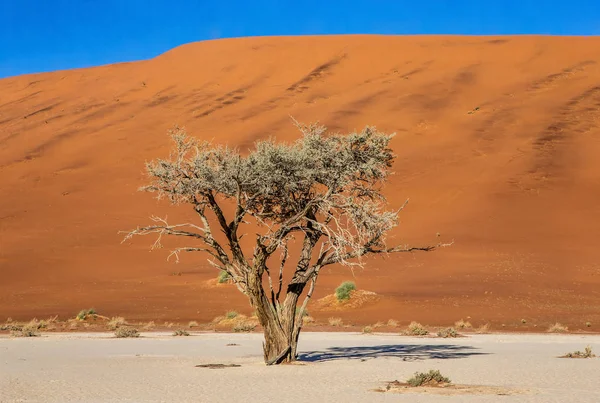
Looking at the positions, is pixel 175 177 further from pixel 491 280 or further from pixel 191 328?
pixel 491 280

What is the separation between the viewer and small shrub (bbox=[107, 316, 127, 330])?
1129 inches

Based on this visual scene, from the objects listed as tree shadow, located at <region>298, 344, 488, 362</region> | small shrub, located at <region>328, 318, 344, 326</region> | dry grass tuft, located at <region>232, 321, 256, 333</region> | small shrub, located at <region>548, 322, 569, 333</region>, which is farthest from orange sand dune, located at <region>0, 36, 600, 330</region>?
tree shadow, located at <region>298, 344, 488, 362</region>

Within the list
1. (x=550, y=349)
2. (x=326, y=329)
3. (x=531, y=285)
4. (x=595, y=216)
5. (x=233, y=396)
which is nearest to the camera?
(x=233, y=396)

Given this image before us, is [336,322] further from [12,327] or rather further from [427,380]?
[427,380]

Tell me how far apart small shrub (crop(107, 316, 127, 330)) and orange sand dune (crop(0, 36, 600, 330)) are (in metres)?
2.32

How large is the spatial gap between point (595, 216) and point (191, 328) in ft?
81.2

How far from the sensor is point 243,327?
1107 inches

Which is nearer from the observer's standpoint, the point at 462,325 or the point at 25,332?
the point at 25,332

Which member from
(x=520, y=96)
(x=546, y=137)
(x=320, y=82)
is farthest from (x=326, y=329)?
(x=320, y=82)

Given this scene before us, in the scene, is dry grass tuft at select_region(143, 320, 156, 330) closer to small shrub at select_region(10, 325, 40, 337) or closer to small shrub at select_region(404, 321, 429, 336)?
small shrub at select_region(10, 325, 40, 337)

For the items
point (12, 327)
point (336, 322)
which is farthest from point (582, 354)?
point (12, 327)

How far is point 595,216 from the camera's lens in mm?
43312

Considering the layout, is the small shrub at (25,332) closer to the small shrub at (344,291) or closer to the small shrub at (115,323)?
the small shrub at (115,323)

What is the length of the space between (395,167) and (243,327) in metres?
26.1
